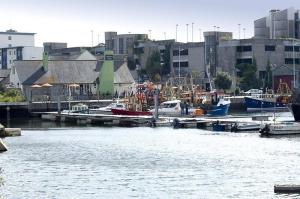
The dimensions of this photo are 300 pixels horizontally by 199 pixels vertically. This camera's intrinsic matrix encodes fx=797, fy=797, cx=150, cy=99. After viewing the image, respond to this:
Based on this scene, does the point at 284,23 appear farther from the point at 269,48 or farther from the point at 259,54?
the point at 259,54

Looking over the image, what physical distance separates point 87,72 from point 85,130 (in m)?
48.0

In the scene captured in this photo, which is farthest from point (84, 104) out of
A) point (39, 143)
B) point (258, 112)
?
point (39, 143)

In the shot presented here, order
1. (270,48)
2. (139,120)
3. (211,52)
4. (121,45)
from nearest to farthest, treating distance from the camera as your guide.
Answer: (139,120), (270,48), (211,52), (121,45)

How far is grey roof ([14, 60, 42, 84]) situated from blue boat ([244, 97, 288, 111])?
35.3m

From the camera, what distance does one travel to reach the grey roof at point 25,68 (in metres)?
131

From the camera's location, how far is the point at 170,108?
10875 cm

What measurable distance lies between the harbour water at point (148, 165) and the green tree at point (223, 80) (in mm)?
68284

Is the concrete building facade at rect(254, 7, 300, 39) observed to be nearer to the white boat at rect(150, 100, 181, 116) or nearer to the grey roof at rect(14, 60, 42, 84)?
the grey roof at rect(14, 60, 42, 84)

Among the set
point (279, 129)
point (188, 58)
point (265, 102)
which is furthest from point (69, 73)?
point (279, 129)

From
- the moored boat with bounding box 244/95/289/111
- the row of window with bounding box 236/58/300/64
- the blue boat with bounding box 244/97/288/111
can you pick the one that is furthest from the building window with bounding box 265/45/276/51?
the blue boat with bounding box 244/97/288/111

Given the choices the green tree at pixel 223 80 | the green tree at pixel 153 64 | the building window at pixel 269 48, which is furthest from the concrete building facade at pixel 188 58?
the building window at pixel 269 48

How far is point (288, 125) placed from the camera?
77812 millimetres

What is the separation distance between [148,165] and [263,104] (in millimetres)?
74614

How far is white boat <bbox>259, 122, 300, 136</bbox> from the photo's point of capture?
76625mm
